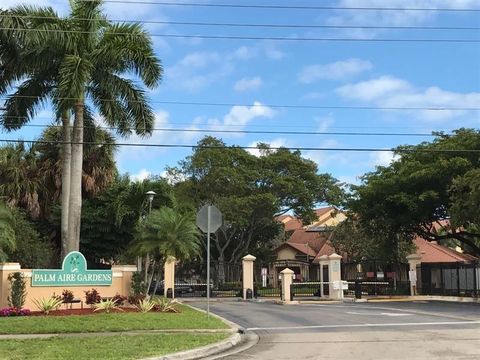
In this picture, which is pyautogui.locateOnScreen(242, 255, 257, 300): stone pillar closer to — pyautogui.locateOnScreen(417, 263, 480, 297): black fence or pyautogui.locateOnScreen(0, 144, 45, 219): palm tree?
pyautogui.locateOnScreen(417, 263, 480, 297): black fence

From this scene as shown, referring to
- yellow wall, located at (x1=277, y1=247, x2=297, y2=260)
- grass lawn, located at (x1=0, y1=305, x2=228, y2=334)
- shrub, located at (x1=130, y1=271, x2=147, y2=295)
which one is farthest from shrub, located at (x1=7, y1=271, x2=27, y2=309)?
yellow wall, located at (x1=277, y1=247, x2=297, y2=260)

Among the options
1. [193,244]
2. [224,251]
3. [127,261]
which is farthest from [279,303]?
[224,251]

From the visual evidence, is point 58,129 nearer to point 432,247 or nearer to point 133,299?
point 133,299

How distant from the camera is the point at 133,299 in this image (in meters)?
20.5

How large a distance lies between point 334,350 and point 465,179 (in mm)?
18740

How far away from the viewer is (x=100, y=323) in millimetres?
15578

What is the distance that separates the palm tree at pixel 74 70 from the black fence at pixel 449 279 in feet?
69.5

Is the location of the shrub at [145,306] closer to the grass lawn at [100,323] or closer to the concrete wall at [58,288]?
the grass lawn at [100,323]

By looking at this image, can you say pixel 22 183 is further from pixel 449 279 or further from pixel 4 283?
pixel 449 279

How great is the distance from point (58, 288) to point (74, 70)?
7845 millimetres

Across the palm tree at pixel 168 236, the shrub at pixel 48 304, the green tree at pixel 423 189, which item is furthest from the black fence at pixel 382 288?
the shrub at pixel 48 304

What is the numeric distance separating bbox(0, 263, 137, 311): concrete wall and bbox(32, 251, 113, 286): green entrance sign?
0.15 metres

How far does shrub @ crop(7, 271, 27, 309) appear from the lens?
63.3ft

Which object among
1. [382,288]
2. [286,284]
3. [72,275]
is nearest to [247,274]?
[286,284]
